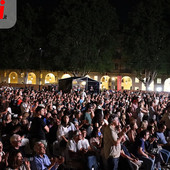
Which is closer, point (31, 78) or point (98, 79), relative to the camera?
point (98, 79)

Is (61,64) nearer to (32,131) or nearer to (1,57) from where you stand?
(1,57)

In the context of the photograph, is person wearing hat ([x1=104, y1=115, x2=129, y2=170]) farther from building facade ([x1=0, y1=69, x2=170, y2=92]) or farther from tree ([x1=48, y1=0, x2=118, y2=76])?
building facade ([x1=0, y1=69, x2=170, y2=92])

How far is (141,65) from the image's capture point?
3431cm

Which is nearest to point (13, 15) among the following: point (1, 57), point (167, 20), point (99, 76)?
point (1, 57)

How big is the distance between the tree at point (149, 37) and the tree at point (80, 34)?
4.49 metres

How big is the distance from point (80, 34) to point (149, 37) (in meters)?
10.8

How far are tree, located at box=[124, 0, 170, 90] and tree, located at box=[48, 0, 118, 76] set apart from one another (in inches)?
177

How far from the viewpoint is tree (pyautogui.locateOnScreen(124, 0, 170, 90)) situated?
111ft

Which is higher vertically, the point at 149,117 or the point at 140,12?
the point at 140,12

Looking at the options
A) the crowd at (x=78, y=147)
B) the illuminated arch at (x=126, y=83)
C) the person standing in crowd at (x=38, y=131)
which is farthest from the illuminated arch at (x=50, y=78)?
the person standing in crowd at (x=38, y=131)

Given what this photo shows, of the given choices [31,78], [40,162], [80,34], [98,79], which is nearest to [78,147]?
[40,162]

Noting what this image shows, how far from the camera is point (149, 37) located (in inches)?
1340

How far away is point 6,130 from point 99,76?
42080 millimetres

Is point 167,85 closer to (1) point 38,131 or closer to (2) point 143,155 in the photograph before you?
(2) point 143,155
